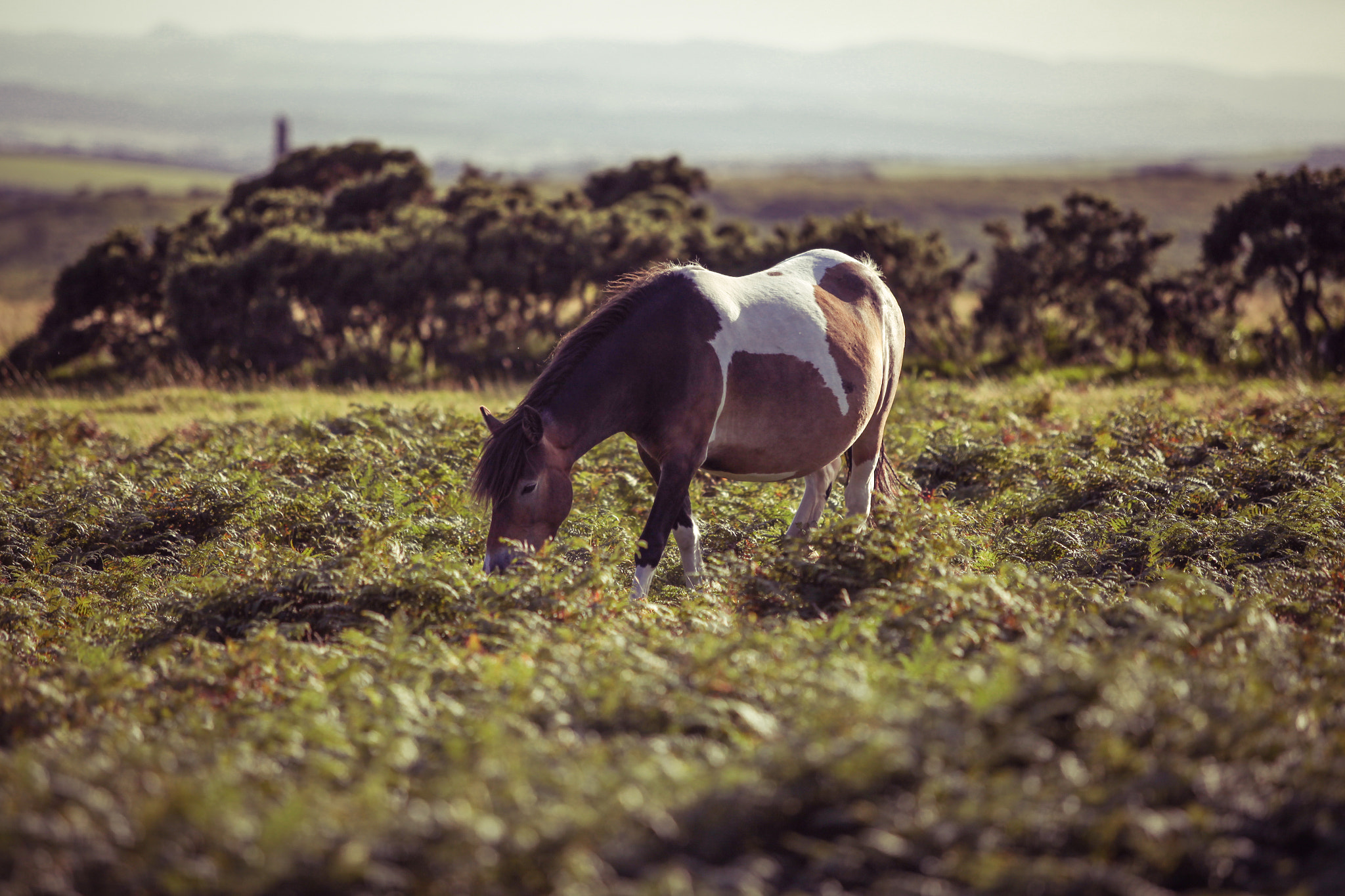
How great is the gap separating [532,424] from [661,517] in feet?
3.69

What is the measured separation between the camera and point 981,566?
673 centimetres

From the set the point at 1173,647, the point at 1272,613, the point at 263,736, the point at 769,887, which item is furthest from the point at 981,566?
the point at 263,736

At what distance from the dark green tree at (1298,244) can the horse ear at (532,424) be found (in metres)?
15.5

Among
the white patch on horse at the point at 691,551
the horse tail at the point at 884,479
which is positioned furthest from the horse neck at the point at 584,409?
the horse tail at the point at 884,479

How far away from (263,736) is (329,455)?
592cm

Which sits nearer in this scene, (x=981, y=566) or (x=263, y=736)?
(x=263, y=736)

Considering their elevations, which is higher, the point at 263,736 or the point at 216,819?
the point at 216,819

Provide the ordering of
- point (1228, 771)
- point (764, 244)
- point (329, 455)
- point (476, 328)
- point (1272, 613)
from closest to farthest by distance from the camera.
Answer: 1. point (1228, 771)
2. point (1272, 613)
3. point (329, 455)
4. point (476, 328)
5. point (764, 244)

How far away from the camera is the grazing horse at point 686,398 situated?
5938mm

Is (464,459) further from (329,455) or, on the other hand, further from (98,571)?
(98,571)

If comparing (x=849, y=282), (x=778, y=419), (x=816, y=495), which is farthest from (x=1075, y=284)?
(x=778, y=419)

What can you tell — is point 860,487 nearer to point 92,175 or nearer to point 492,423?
point 492,423

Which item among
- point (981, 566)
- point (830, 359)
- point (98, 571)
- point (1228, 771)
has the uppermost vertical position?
point (830, 359)

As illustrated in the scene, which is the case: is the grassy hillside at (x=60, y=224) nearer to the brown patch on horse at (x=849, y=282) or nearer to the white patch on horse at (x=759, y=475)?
the brown patch on horse at (x=849, y=282)
